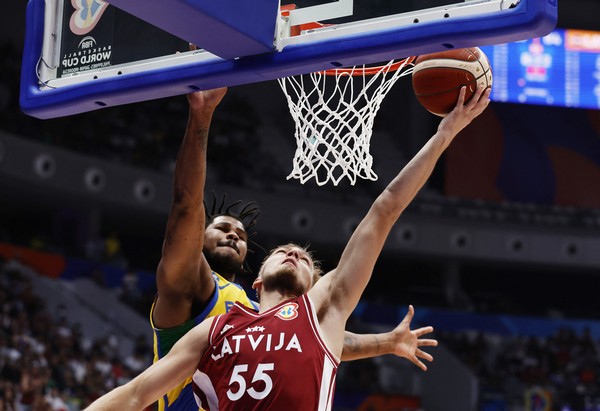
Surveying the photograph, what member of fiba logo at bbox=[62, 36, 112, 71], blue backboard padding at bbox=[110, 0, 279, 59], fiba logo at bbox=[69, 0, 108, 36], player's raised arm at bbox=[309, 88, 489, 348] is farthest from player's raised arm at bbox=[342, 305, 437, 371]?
fiba logo at bbox=[69, 0, 108, 36]

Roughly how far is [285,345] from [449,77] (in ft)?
3.72

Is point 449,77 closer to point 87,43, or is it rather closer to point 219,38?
point 219,38

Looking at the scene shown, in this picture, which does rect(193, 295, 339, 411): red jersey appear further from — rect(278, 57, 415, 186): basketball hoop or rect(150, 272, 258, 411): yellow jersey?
rect(278, 57, 415, 186): basketball hoop

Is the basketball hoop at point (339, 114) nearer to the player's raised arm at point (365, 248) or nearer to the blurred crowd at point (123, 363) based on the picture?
the player's raised arm at point (365, 248)

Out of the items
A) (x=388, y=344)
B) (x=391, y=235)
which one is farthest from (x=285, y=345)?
(x=391, y=235)

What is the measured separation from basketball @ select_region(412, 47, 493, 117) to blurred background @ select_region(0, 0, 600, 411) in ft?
30.1

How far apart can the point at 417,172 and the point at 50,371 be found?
8740mm

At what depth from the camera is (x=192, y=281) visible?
3.21 metres

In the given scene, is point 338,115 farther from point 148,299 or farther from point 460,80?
point 148,299

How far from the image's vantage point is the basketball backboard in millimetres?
2596

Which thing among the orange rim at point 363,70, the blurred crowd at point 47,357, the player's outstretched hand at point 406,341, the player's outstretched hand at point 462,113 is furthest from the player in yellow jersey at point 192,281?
the blurred crowd at point 47,357

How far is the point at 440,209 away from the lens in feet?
60.6

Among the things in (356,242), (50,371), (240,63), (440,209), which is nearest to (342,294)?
(356,242)

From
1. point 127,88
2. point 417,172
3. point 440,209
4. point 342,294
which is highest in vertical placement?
point 440,209
